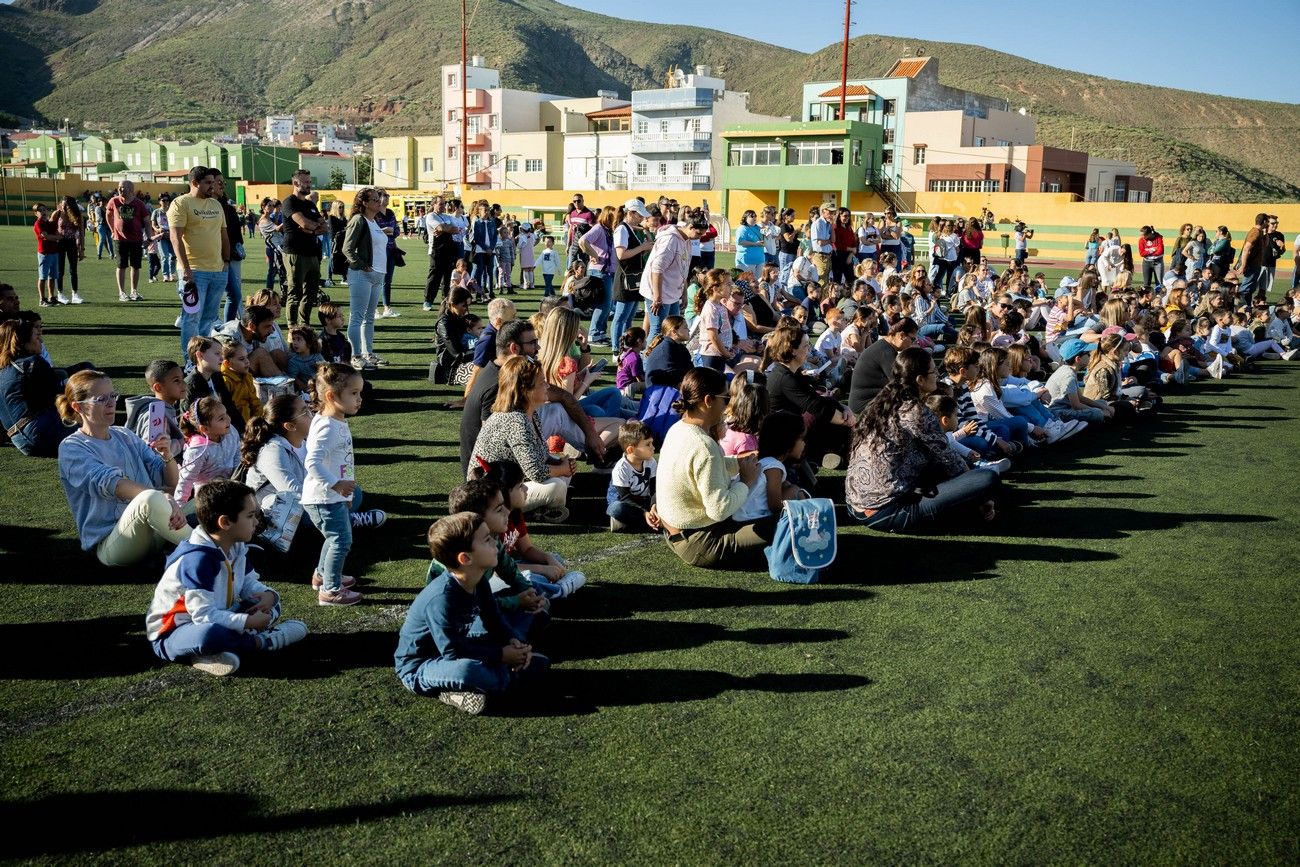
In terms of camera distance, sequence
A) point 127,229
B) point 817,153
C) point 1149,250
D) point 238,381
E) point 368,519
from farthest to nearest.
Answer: point 817,153 < point 1149,250 < point 127,229 < point 238,381 < point 368,519

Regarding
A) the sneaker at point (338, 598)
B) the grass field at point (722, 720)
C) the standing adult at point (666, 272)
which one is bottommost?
the grass field at point (722, 720)

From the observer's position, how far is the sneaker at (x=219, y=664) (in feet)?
14.0

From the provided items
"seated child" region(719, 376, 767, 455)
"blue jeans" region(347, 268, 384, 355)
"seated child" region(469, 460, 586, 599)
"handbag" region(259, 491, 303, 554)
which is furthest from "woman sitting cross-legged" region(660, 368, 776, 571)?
"blue jeans" region(347, 268, 384, 355)

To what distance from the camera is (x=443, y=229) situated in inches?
610

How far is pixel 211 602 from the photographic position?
14.2 feet

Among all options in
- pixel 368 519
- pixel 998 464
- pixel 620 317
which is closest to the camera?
pixel 368 519

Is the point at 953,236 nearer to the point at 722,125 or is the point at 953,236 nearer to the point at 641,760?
the point at 641,760

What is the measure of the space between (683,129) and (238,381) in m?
74.5

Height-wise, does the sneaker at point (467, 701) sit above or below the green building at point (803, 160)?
below

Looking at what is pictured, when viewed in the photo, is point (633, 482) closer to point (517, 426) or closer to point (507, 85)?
point (517, 426)

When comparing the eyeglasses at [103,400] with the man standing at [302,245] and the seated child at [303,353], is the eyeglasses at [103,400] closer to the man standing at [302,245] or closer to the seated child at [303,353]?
the seated child at [303,353]

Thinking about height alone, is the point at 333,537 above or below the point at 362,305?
below

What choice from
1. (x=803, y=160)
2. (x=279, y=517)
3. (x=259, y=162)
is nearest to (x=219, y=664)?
(x=279, y=517)

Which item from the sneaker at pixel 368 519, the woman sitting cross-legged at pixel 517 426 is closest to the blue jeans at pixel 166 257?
the sneaker at pixel 368 519
